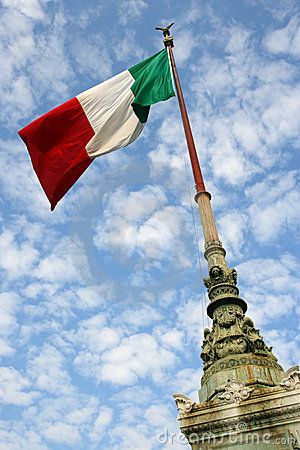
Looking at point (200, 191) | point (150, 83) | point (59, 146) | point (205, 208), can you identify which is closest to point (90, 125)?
point (59, 146)

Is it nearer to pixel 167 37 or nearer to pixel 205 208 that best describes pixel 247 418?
pixel 205 208

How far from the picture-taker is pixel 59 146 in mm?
24484

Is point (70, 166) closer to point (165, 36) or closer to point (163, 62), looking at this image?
point (163, 62)

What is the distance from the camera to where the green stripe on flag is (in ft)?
77.8

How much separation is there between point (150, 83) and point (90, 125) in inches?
146

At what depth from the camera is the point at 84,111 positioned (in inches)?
990

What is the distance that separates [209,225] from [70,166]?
7429mm

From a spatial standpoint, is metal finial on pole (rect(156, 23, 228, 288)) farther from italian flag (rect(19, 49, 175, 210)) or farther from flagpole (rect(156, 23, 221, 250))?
italian flag (rect(19, 49, 175, 210))

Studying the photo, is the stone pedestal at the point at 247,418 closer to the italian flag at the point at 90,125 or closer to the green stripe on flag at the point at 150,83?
the italian flag at the point at 90,125

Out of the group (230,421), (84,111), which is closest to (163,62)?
(84,111)

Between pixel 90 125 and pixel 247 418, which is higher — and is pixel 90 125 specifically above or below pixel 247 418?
above

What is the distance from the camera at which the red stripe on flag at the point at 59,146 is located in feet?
76.9

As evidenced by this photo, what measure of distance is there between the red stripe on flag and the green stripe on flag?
2811 mm

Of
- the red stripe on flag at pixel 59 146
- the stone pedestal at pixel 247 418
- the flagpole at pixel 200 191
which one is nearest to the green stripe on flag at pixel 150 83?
the flagpole at pixel 200 191
